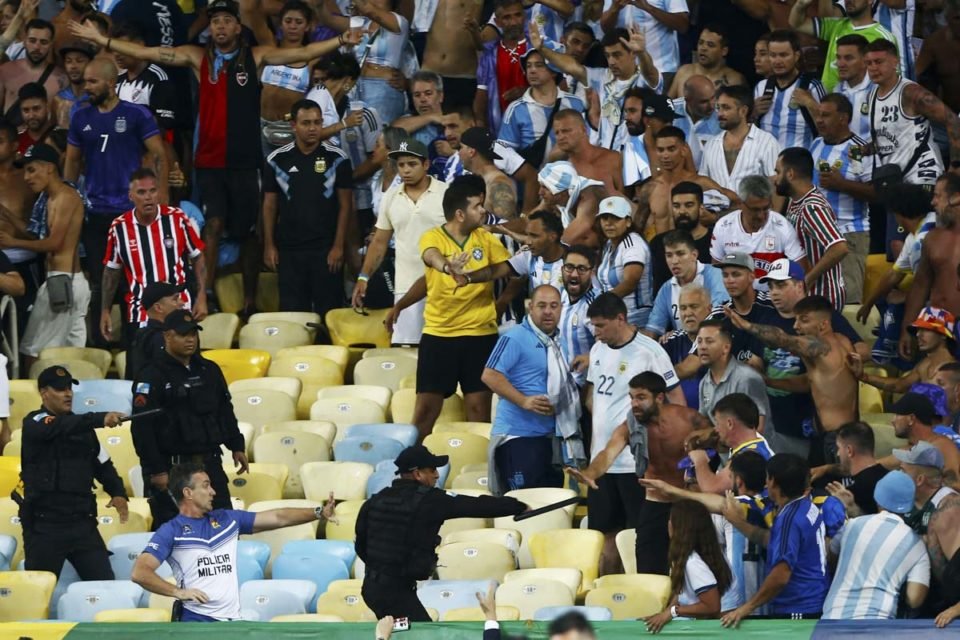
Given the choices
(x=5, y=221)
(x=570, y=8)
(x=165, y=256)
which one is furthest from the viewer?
(x=570, y=8)

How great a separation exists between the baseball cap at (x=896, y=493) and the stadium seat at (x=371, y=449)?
396cm

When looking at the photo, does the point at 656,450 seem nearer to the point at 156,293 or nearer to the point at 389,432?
the point at 389,432

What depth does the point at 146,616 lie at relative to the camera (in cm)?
1081

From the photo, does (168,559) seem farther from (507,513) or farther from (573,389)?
(573,389)

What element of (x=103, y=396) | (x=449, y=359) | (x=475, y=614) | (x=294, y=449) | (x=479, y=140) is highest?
(x=479, y=140)

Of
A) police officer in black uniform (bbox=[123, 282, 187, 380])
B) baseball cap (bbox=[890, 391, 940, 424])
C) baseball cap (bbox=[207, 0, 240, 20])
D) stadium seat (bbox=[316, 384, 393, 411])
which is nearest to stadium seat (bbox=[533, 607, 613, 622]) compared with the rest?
baseball cap (bbox=[890, 391, 940, 424])

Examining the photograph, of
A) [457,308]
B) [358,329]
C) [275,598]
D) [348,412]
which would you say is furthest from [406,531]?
[358,329]

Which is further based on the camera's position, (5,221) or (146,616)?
(5,221)

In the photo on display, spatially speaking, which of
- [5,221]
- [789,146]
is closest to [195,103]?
[5,221]

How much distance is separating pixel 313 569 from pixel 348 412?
2.30 metres

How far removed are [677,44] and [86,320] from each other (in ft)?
16.4

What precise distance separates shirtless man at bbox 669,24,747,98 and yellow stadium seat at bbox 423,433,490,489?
3.48m

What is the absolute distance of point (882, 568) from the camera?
1001 cm

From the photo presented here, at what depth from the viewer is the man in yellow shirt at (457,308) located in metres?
13.3
